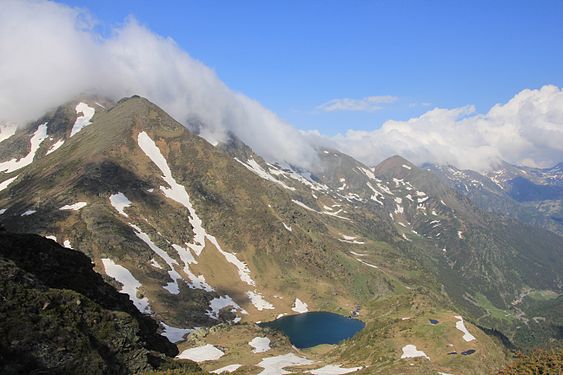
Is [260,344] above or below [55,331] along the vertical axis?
below

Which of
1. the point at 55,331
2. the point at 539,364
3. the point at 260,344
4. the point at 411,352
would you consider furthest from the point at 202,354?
the point at 539,364

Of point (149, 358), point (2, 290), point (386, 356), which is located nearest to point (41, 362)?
point (2, 290)

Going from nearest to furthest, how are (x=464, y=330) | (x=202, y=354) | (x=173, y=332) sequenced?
(x=464, y=330) → (x=202, y=354) → (x=173, y=332)

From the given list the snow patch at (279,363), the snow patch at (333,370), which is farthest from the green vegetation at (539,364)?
the snow patch at (279,363)

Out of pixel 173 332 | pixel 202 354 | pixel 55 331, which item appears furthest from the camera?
pixel 173 332

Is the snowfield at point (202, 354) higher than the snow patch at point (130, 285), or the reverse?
the snow patch at point (130, 285)

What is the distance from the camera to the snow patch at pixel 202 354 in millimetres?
112225

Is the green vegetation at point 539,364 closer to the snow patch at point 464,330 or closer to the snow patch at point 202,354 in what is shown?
the snow patch at point 464,330

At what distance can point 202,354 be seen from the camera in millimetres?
115188

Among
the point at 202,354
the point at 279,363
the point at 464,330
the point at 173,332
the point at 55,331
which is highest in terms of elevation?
the point at 55,331

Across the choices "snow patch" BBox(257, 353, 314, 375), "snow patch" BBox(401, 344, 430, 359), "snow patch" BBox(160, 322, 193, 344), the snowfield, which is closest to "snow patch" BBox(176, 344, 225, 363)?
the snowfield

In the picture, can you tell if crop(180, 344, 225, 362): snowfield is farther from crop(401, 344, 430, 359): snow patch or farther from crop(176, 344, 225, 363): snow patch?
crop(401, 344, 430, 359): snow patch

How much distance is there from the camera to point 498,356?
9131 centimetres

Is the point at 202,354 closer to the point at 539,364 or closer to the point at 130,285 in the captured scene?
the point at 539,364
